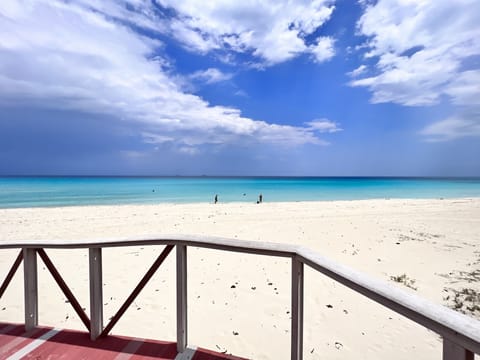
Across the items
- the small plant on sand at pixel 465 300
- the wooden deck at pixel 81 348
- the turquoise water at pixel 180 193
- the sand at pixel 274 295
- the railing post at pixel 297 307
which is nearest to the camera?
the railing post at pixel 297 307

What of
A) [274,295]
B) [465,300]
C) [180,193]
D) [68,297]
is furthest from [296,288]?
[180,193]

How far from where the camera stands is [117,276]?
5.84 m

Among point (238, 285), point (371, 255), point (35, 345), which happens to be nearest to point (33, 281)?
point (35, 345)

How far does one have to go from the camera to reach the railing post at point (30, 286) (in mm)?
2734

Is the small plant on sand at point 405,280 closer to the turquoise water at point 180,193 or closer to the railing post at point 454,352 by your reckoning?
the railing post at point 454,352

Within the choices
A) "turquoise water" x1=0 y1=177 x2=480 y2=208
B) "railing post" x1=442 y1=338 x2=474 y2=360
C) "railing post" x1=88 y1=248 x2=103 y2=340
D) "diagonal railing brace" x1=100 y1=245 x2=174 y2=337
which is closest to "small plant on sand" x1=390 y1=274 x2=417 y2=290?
"railing post" x1=442 y1=338 x2=474 y2=360

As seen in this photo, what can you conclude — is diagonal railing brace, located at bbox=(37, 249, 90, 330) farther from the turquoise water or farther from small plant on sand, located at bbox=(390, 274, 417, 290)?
the turquoise water

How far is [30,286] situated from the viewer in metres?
2.79

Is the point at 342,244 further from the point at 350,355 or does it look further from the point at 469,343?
the point at 469,343

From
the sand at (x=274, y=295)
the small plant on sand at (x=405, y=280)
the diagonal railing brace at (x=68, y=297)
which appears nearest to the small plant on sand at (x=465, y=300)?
the sand at (x=274, y=295)

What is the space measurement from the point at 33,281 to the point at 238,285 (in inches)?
144

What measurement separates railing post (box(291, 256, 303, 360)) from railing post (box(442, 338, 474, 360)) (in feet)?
3.02

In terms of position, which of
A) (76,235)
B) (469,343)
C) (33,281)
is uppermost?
(469,343)

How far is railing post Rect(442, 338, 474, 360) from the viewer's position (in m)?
0.91
